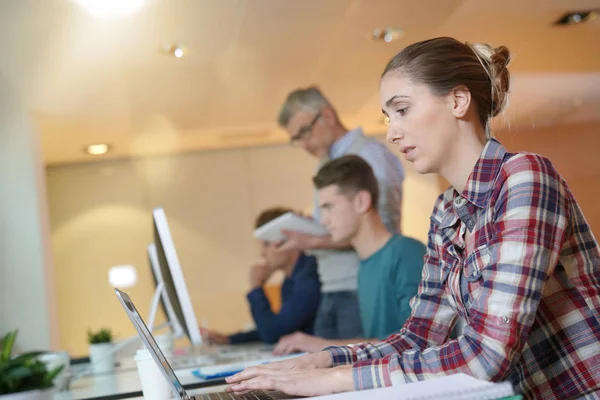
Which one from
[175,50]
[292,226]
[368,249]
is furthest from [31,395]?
[175,50]

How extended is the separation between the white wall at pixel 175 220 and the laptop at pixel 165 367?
11.0ft

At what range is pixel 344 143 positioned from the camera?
261 cm

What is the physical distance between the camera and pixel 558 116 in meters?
2.13

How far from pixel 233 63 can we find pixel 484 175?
2.92 metres

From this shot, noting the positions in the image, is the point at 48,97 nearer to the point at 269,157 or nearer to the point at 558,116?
the point at 269,157

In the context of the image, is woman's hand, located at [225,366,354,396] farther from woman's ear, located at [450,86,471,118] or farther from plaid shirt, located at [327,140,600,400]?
woman's ear, located at [450,86,471,118]

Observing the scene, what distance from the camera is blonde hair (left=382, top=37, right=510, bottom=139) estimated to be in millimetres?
1129

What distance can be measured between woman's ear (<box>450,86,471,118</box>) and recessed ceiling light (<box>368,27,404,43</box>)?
1.87 metres

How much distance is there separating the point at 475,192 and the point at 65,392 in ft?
3.88

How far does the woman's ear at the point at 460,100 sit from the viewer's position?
112 centimetres

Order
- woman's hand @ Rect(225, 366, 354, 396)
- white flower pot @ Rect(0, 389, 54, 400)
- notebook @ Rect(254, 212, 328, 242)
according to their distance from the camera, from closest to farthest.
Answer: white flower pot @ Rect(0, 389, 54, 400), woman's hand @ Rect(225, 366, 354, 396), notebook @ Rect(254, 212, 328, 242)

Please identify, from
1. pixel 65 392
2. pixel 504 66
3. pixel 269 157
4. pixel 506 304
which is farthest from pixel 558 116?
pixel 269 157

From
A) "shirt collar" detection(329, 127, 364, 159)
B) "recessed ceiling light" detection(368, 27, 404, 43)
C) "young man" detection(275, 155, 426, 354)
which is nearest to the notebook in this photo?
"young man" detection(275, 155, 426, 354)

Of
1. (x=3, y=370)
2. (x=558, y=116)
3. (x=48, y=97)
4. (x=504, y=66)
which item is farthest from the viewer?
(x=48, y=97)
